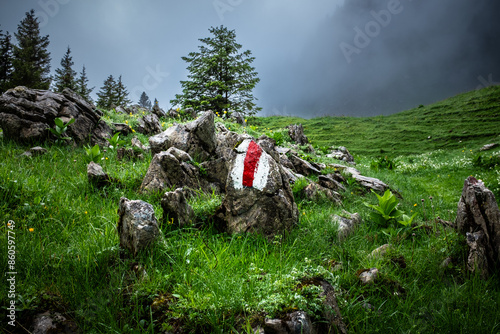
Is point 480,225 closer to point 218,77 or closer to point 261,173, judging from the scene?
point 261,173

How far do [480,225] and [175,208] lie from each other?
475 centimetres

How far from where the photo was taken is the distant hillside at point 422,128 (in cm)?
2266

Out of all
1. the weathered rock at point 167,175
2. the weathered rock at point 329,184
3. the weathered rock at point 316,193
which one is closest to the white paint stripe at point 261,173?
the weathered rock at point 167,175

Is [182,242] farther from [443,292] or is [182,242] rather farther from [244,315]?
[443,292]

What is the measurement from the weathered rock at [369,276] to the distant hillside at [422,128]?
23.6 m

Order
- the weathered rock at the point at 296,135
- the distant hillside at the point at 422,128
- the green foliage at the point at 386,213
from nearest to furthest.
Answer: the green foliage at the point at 386,213 < the weathered rock at the point at 296,135 < the distant hillside at the point at 422,128

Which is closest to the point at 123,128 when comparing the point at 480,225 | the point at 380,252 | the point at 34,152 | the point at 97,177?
the point at 34,152

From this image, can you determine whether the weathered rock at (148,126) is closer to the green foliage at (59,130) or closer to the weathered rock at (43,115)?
the weathered rock at (43,115)

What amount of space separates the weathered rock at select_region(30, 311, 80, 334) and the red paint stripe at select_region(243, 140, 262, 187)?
2.71 metres

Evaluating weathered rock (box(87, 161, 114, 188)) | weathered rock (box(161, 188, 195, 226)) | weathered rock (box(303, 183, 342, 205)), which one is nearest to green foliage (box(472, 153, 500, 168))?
weathered rock (box(303, 183, 342, 205))

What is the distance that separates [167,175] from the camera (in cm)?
521

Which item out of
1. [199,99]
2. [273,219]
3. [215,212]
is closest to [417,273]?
[273,219]

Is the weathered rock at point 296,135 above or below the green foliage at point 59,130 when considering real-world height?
above

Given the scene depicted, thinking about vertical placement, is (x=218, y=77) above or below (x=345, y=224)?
above
